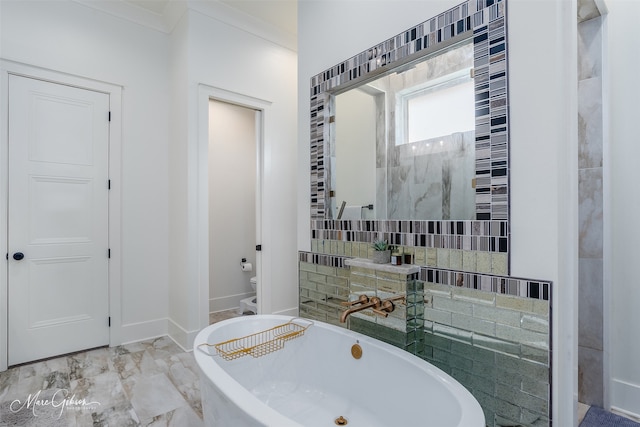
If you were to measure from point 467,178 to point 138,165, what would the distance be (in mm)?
2772

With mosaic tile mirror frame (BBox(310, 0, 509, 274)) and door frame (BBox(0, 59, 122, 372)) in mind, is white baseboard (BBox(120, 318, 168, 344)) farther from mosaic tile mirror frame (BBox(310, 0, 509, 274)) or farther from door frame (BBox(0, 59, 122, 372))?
mosaic tile mirror frame (BBox(310, 0, 509, 274))

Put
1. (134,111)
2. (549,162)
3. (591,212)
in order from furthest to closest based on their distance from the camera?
1. (134,111)
2. (591,212)
3. (549,162)

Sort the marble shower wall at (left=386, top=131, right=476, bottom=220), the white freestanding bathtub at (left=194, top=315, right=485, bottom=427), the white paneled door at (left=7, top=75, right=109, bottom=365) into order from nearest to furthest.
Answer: the white freestanding bathtub at (left=194, top=315, right=485, bottom=427) < the marble shower wall at (left=386, top=131, right=476, bottom=220) < the white paneled door at (left=7, top=75, right=109, bottom=365)

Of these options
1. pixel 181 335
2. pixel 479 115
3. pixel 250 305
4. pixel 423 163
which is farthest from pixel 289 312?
pixel 479 115

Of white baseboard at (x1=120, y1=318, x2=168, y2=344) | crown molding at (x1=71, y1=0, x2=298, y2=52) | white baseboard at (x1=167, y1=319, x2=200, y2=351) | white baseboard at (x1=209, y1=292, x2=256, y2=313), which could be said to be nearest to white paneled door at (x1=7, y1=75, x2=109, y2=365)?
white baseboard at (x1=120, y1=318, x2=168, y2=344)

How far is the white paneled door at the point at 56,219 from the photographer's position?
8.47ft

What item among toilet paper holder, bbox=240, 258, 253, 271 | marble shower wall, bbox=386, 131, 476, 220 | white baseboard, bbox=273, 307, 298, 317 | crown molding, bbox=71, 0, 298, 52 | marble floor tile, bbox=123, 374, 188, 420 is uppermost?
crown molding, bbox=71, 0, 298, 52

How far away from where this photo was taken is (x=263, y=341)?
193 centimetres

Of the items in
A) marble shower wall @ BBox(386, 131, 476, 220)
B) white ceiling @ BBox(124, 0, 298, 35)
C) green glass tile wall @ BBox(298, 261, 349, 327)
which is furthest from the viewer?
white ceiling @ BBox(124, 0, 298, 35)

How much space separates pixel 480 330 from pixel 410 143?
96 centimetres

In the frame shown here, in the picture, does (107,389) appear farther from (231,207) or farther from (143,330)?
(231,207)

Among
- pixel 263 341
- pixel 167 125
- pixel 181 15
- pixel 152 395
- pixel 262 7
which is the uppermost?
pixel 262 7

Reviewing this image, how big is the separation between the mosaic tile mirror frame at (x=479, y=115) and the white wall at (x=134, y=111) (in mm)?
2155

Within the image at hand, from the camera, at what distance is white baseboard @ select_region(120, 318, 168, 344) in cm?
301
